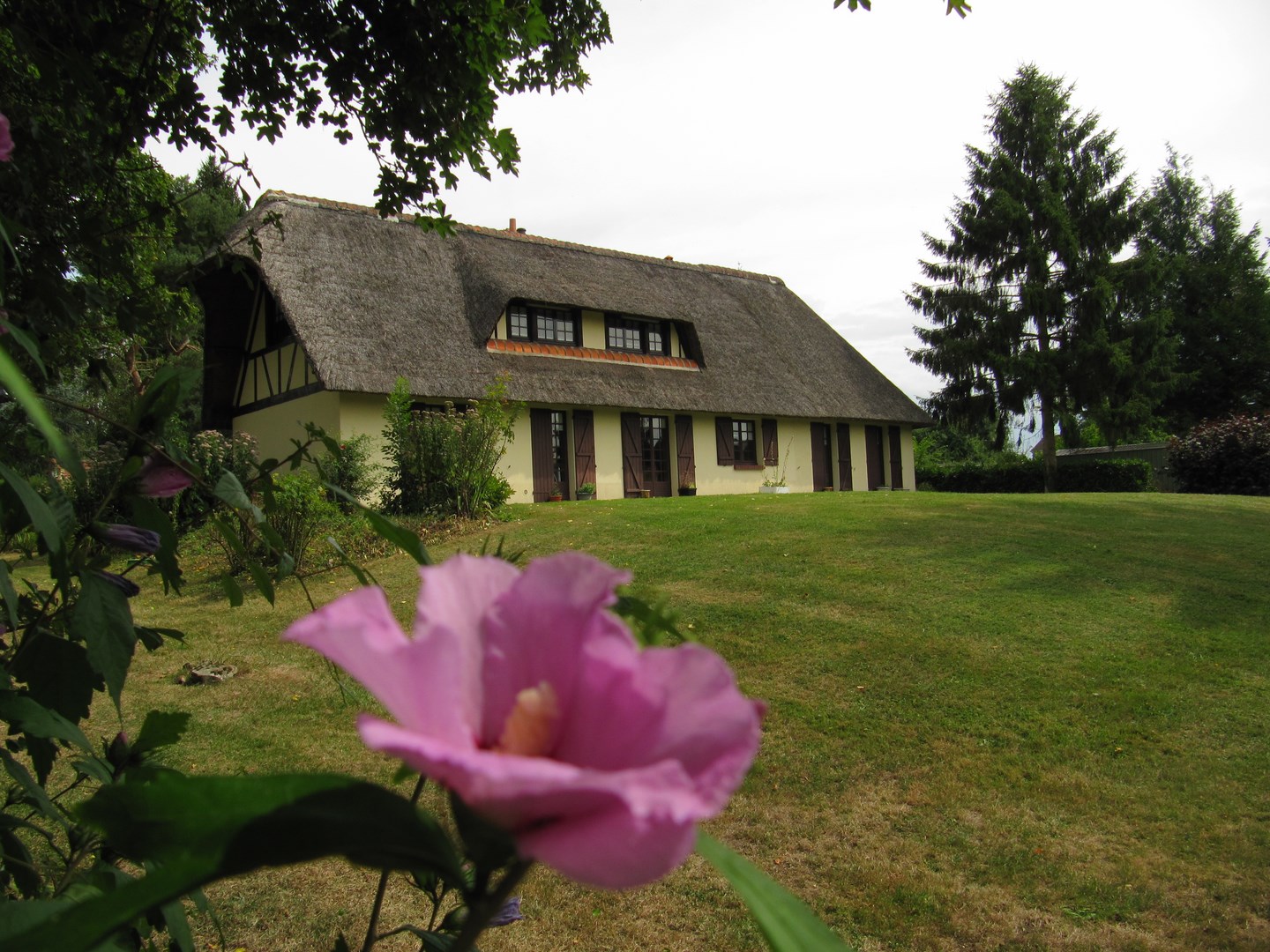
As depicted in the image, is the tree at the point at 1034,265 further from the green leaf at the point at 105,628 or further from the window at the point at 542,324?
the green leaf at the point at 105,628

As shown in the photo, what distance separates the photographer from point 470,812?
0.99ft

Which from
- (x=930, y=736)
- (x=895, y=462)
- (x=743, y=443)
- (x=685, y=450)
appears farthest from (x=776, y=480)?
(x=930, y=736)

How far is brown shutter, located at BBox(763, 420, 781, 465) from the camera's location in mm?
20625

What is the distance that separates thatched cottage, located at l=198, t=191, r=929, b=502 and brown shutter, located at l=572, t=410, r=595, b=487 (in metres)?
0.04

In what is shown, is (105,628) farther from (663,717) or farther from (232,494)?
Result: (663,717)

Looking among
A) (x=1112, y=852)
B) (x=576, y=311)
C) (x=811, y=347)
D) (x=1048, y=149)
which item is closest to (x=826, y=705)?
(x=1112, y=852)

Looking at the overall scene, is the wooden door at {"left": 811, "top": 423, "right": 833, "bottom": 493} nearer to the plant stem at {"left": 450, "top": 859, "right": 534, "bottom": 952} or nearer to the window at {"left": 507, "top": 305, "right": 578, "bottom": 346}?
the window at {"left": 507, "top": 305, "right": 578, "bottom": 346}

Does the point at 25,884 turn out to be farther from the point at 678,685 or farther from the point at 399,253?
the point at 399,253

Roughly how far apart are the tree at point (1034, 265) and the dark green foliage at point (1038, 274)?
0.03 meters

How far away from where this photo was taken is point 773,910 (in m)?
0.32

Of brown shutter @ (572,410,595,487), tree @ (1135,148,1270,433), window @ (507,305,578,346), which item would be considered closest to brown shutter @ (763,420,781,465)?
brown shutter @ (572,410,595,487)

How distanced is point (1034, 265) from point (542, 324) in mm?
14841

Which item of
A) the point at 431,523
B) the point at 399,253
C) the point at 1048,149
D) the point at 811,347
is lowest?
the point at 431,523

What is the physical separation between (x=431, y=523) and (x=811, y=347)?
47.0 ft
